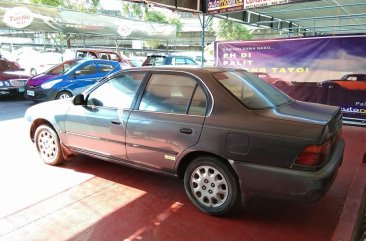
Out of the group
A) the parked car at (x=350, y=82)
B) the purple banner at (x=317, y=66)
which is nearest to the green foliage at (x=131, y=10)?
the purple banner at (x=317, y=66)

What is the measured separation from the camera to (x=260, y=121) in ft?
10.6

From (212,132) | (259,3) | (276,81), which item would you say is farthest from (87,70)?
(212,132)

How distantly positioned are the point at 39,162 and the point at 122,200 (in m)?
2.00

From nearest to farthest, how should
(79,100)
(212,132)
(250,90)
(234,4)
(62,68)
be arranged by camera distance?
(212,132)
(250,90)
(79,100)
(234,4)
(62,68)

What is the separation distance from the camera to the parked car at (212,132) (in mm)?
3082

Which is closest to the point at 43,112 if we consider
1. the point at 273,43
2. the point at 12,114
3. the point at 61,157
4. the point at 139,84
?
the point at 61,157

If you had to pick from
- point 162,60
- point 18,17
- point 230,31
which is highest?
point 18,17

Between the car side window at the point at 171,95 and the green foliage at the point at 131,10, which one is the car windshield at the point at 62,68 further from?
the green foliage at the point at 131,10

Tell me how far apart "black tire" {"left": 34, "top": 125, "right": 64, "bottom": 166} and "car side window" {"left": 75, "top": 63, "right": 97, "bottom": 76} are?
5.57 m

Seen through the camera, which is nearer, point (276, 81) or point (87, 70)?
point (276, 81)

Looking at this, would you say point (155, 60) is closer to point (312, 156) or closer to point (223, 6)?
point (223, 6)

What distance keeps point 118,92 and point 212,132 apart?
1555mm

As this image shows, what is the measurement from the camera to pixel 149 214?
366 centimetres

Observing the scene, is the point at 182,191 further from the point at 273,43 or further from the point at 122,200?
the point at 273,43
